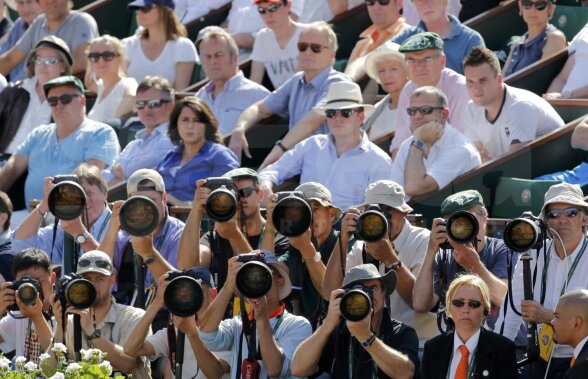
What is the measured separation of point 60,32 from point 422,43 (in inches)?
167

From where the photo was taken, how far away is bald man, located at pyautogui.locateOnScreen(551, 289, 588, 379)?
8.00 meters

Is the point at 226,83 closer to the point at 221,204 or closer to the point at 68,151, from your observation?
the point at 68,151

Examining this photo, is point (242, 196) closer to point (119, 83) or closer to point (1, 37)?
point (119, 83)

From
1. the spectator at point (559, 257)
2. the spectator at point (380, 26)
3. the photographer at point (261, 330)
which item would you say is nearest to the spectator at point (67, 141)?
the spectator at point (380, 26)

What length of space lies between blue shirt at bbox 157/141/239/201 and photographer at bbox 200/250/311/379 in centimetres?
220

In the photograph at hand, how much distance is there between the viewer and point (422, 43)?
10.9 m

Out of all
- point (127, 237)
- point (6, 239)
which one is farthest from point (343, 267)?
point (6, 239)

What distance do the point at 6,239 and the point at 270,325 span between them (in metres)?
2.50

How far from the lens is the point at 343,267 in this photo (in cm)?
889

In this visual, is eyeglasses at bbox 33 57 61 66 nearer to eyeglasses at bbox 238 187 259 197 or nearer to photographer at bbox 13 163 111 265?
photographer at bbox 13 163 111 265

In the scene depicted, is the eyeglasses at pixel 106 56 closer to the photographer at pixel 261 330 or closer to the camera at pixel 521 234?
the photographer at pixel 261 330

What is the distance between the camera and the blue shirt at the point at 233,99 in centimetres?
1224

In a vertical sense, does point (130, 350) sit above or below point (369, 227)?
below

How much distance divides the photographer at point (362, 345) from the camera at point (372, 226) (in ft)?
0.78
